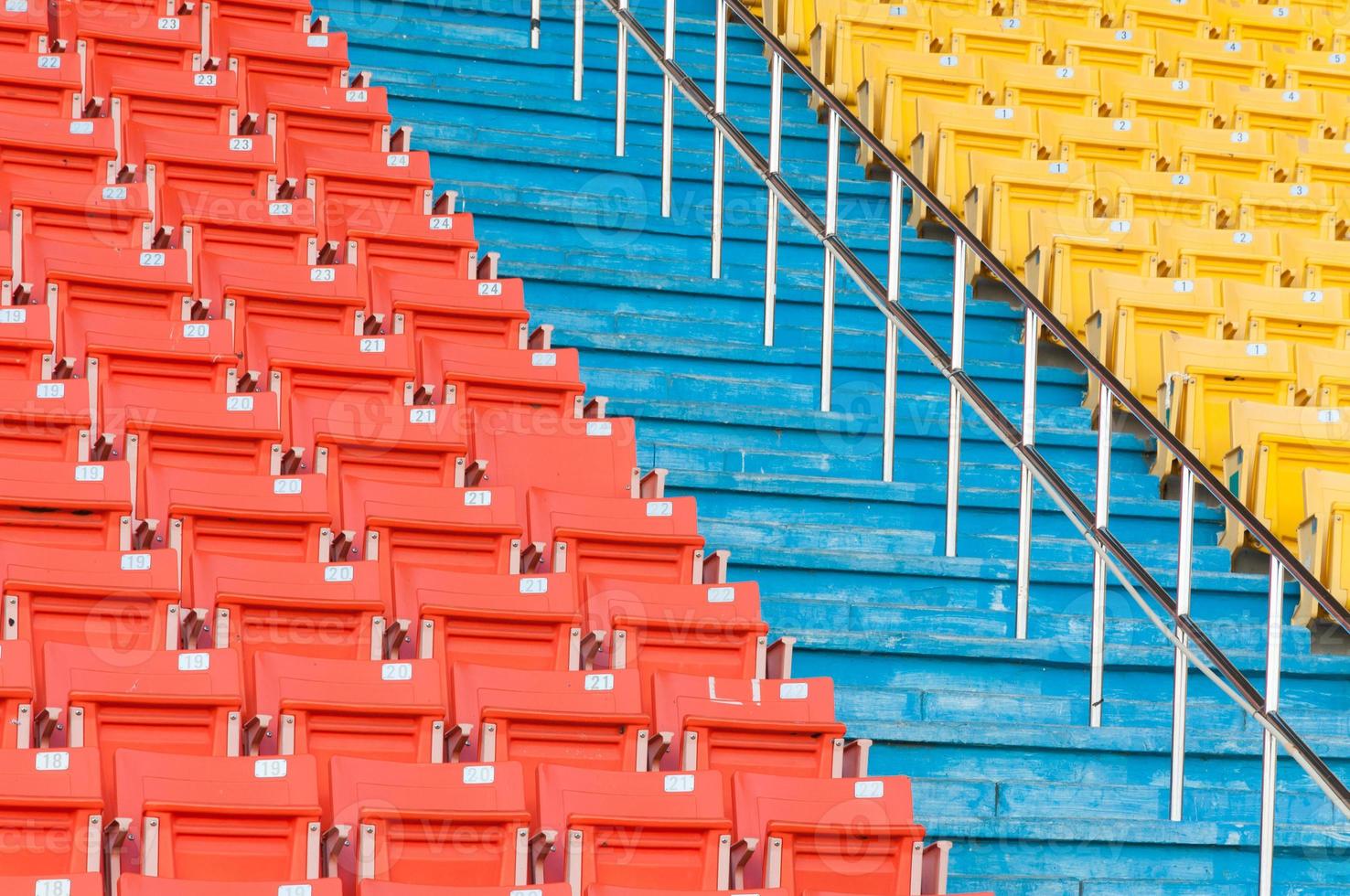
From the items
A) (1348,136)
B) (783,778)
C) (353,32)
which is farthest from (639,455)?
(1348,136)

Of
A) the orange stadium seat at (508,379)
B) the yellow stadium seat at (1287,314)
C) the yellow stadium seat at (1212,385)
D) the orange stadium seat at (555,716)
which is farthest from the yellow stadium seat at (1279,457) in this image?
the orange stadium seat at (555,716)

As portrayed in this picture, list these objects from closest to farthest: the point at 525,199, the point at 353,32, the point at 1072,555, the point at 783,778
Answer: the point at 783,778
the point at 1072,555
the point at 525,199
the point at 353,32

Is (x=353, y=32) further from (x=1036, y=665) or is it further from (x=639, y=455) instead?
(x=1036, y=665)

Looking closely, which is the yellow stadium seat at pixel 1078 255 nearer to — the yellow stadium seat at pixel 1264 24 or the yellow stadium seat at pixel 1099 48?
the yellow stadium seat at pixel 1099 48

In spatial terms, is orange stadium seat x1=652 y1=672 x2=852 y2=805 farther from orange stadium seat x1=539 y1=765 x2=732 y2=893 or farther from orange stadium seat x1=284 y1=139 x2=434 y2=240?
orange stadium seat x1=284 y1=139 x2=434 y2=240

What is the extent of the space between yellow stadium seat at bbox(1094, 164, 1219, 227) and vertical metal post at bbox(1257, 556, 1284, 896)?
107 inches

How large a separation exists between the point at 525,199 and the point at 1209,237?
2234mm

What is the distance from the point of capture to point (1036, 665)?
4727 millimetres

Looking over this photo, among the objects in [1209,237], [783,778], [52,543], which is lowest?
[783,778]

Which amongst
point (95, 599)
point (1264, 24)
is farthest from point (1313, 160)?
point (95, 599)

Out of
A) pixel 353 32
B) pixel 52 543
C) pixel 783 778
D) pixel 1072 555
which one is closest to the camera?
pixel 783 778

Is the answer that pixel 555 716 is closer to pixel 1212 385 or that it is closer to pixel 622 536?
pixel 622 536

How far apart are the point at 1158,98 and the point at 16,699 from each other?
17.8ft

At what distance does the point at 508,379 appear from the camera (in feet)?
16.7
